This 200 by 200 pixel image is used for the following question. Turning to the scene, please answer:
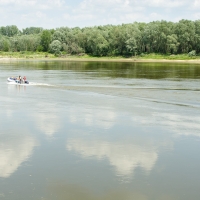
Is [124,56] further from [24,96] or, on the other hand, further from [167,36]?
[24,96]

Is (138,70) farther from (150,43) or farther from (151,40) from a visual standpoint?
(150,43)

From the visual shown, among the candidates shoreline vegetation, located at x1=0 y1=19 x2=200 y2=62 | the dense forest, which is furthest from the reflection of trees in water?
the dense forest

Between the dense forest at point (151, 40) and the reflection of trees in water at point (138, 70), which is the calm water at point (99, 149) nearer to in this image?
the reflection of trees in water at point (138, 70)

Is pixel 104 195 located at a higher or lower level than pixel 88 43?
lower

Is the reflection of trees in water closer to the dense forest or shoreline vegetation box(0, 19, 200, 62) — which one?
shoreline vegetation box(0, 19, 200, 62)

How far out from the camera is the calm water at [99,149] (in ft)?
60.8

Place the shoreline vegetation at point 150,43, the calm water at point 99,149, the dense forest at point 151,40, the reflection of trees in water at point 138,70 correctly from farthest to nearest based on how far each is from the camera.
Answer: the dense forest at point 151,40 < the shoreline vegetation at point 150,43 < the reflection of trees in water at point 138,70 < the calm water at point 99,149

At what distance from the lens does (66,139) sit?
89.2 ft

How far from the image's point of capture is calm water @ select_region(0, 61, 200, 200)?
18.5 meters

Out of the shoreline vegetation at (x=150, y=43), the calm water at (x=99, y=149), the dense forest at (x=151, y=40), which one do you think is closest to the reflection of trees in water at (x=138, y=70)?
the calm water at (x=99, y=149)

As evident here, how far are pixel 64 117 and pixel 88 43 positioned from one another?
165440mm

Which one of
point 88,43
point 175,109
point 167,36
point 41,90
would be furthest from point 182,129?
point 88,43

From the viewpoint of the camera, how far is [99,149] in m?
24.8

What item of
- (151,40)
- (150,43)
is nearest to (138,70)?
(151,40)
